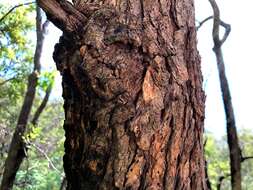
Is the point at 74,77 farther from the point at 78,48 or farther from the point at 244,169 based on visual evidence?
the point at 244,169

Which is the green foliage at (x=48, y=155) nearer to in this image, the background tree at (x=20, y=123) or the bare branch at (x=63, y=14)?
the background tree at (x=20, y=123)

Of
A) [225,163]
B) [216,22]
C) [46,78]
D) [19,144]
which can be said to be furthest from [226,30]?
[225,163]

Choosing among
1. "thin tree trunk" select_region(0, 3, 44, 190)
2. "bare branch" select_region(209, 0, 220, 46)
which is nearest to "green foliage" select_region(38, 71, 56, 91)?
"thin tree trunk" select_region(0, 3, 44, 190)

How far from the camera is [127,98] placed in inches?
47.7

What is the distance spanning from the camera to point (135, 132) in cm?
120

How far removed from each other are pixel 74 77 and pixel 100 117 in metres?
0.13

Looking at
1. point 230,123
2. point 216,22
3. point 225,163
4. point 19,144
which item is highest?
point 225,163

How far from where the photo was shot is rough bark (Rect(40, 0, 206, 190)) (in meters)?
1.19

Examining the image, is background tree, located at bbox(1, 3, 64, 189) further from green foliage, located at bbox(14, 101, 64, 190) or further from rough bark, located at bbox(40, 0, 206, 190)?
rough bark, located at bbox(40, 0, 206, 190)

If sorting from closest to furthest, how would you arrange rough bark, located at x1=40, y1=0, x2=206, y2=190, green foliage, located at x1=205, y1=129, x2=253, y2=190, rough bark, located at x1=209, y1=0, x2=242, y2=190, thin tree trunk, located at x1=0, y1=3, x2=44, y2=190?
1. rough bark, located at x1=40, y1=0, x2=206, y2=190
2. rough bark, located at x1=209, y1=0, x2=242, y2=190
3. thin tree trunk, located at x1=0, y1=3, x2=44, y2=190
4. green foliage, located at x1=205, y1=129, x2=253, y2=190

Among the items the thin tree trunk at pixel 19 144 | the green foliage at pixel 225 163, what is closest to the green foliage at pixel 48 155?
the thin tree trunk at pixel 19 144

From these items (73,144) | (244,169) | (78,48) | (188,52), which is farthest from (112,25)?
(244,169)

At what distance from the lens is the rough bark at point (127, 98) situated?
119cm

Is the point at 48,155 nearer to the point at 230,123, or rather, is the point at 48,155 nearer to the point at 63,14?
the point at 230,123
